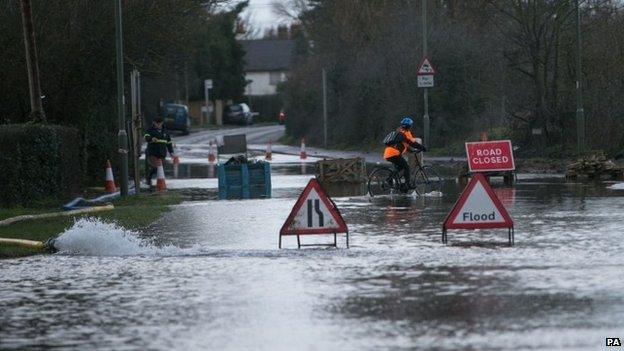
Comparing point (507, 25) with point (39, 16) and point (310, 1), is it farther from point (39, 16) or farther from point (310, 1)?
point (310, 1)

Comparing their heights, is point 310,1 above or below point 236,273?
above

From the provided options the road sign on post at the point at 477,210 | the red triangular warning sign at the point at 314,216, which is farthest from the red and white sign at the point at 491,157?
the red triangular warning sign at the point at 314,216

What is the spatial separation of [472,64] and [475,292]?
3733 centimetres

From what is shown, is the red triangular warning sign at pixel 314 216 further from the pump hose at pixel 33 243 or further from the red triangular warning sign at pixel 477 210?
the pump hose at pixel 33 243

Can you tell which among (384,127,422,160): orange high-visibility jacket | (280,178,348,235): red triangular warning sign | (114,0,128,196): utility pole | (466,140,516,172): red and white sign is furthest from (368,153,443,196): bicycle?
(280,178,348,235): red triangular warning sign

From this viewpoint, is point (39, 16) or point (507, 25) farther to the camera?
point (507, 25)

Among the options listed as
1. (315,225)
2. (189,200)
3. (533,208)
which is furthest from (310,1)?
(315,225)

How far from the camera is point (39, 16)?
31.3 m

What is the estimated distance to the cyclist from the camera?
85.8 feet

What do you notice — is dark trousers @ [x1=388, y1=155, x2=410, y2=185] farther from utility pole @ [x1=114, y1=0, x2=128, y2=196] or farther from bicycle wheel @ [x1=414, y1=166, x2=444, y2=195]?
utility pole @ [x1=114, y1=0, x2=128, y2=196]

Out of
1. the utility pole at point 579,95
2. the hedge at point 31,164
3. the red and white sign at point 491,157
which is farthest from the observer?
the utility pole at point 579,95

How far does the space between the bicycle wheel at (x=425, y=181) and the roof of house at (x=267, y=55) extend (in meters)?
108

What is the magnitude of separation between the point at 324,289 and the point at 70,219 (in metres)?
9.67

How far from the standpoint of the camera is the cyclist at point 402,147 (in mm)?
26141
